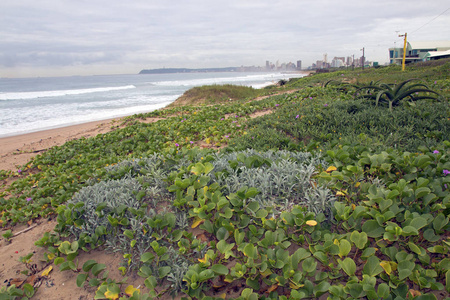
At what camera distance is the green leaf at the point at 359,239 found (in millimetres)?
1704

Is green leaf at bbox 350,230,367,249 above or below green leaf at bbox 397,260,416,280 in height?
above

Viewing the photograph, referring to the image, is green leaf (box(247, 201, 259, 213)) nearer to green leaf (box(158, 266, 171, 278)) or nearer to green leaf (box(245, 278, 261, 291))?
green leaf (box(245, 278, 261, 291))

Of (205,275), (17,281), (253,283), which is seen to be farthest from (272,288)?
(17,281)

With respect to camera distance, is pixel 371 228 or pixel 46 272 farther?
pixel 46 272

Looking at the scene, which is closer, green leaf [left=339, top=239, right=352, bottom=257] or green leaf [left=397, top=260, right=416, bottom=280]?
green leaf [left=397, top=260, right=416, bottom=280]

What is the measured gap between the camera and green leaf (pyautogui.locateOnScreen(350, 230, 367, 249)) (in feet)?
5.59

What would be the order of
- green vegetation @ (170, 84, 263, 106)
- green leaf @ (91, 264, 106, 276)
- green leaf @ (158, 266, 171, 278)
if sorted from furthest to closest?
green vegetation @ (170, 84, 263, 106), green leaf @ (91, 264, 106, 276), green leaf @ (158, 266, 171, 278)

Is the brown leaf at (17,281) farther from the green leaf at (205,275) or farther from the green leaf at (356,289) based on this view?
the green leaf at (356,289)

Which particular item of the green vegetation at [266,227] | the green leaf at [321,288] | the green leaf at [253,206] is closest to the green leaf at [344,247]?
the green vegetation at [266,227]

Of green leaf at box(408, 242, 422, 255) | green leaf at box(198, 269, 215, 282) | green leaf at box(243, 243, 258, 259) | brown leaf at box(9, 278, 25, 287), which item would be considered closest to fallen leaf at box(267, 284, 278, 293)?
green leaf at box(243, 243, 258, 259)

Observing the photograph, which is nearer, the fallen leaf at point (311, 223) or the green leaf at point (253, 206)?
the fallen leaf at point (311, 223)

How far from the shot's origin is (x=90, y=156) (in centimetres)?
539

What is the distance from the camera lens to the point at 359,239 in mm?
1728

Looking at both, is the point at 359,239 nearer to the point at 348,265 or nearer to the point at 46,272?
the point at 348,265
